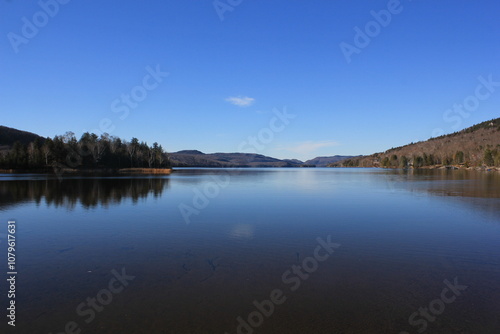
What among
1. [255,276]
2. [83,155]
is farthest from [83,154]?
[255,276]

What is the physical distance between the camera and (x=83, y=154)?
98.2 metres

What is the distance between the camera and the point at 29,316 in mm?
6156

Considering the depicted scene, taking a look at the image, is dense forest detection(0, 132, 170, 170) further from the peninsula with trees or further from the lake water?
the lake water

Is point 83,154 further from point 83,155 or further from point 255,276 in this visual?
point 255,276

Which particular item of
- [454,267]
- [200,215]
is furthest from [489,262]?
[200,215]

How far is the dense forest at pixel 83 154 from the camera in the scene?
8762 centimetres

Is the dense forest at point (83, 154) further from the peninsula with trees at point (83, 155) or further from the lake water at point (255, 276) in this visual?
the lake water at point (255, 276)

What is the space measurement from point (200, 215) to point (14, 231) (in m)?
9.00

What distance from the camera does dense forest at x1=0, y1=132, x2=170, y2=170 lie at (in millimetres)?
87625

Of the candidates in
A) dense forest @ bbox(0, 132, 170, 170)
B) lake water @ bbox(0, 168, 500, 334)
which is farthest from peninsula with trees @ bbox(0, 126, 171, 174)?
lake water @ bbox(0, 168, 500, 334)

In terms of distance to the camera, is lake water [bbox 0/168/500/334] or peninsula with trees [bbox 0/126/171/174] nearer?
lake water [bbox 0/168/500/334]

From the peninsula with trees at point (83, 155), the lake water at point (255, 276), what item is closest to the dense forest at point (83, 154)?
the peninsula with trees at point (83, 155)

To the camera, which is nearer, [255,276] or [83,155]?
[255,276]

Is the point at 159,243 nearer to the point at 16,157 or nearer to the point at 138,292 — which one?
the point at 138,292
